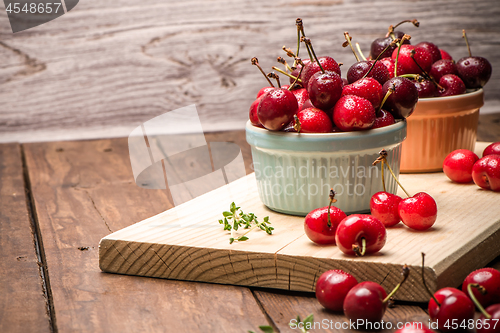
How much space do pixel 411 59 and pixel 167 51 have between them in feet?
4.35

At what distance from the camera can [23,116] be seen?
2357 millimetres

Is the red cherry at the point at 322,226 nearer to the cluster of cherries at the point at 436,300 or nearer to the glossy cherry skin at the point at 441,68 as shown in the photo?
the cluster of cherries at the point at 436,300

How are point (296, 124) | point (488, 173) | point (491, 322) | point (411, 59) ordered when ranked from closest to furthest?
point (491, 322), point (296, 124), point (488, 173), point (411, 59)

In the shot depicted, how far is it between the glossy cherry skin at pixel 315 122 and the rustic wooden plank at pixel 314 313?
0.31 metres

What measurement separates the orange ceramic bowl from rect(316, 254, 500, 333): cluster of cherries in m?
0.59

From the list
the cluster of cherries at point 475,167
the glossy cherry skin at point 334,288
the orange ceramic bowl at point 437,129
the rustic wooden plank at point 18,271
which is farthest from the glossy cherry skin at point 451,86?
the rustic wooden plank at point 18,271

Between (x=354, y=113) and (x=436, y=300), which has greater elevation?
(x=354, y=113)

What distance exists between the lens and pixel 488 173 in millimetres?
1224

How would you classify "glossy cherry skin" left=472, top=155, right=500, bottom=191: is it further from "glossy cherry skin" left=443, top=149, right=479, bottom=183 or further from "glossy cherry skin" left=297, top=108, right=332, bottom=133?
"glossy cherry skin" left=297, top=108, right=332, bottom=133

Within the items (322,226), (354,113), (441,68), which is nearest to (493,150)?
(441,68)

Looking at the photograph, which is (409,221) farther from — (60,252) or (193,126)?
(193,126)

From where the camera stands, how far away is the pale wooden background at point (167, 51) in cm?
234

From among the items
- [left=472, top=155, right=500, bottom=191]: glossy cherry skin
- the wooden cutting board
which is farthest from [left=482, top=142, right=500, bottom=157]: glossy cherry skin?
the wooden cutting board

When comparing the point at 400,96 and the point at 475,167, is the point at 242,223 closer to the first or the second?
the point at 400,96
